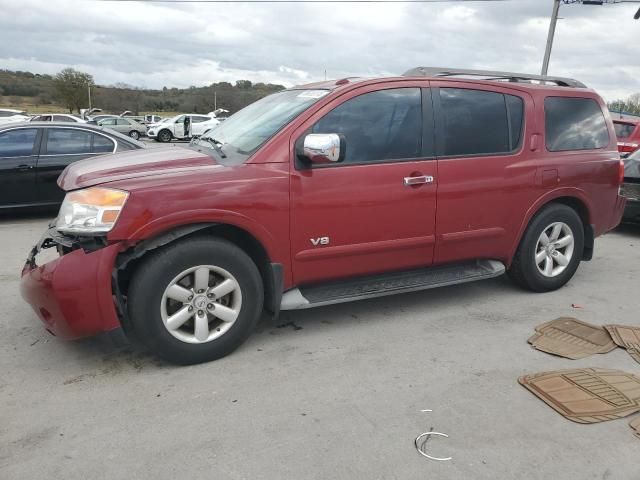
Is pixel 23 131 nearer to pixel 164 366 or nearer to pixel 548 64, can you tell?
pixel 164 366

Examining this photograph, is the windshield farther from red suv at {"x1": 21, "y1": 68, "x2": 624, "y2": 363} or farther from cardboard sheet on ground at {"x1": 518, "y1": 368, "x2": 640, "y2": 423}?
cardboard sheet on ground at {"x1": 518, "y1": 368, "x2": 640, "y2": 423}

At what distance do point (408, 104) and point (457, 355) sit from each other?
1833 millimetres

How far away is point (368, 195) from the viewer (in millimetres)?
3756

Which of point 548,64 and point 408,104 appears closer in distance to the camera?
point 408,104

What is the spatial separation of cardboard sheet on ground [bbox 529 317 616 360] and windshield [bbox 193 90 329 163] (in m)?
2.32

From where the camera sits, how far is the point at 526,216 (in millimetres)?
4523

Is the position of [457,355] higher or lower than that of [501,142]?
lower

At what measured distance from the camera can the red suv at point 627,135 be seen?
11203 millimetres

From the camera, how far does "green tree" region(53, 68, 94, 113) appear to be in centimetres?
5372

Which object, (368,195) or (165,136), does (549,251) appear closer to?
(368,195)

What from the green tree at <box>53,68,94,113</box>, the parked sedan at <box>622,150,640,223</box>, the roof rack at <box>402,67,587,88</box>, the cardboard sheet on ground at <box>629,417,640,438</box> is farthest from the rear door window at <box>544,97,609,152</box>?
the green tree at <box>53,68,94,113</box>

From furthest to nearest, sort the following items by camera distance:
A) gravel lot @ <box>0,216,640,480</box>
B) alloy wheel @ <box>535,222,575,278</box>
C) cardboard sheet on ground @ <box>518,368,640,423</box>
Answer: alloy wheel @ <box>535,222,575,278</box> < cardboard sheet on ground @ <box>518,368,640,423</box> < gravel lot @ <box>0,216,640,480</box>

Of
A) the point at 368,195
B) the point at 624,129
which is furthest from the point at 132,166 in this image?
the point at 624,129

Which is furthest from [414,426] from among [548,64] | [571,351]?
[548,64]
